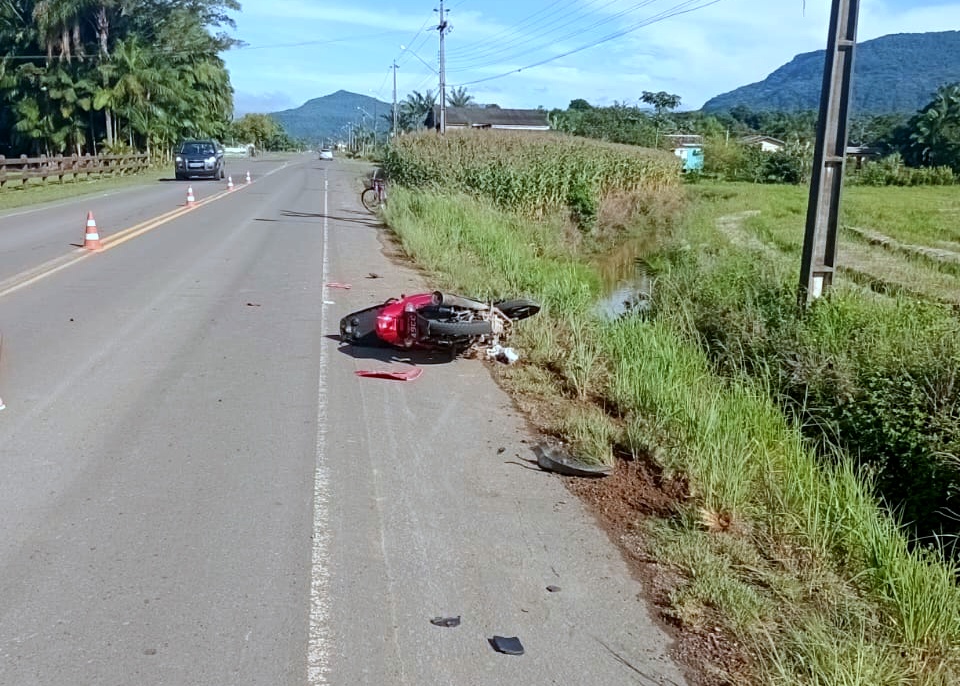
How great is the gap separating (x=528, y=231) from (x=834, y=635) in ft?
60.5

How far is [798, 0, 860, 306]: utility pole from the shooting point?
9.09 metres

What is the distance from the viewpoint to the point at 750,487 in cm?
541

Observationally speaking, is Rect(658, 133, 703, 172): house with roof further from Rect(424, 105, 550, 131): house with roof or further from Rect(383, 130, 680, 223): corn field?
Rect(383, 130, 680, 223): corn field

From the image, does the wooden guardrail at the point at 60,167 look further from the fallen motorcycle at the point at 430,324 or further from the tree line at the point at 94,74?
the fallen motorcycle at the point at 430,324

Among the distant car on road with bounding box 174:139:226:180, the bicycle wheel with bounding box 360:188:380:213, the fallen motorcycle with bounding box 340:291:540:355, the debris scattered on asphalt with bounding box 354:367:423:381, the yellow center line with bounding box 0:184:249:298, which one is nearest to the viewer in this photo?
the debris scattered on asphalt with bounding box 354:367:423:381

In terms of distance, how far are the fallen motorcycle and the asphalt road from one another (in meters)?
0.24

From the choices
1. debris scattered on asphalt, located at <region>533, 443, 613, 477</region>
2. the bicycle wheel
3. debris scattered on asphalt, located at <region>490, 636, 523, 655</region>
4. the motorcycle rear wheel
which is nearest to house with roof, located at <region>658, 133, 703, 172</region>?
the bicycle wheel

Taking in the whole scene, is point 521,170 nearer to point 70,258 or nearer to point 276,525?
point 70,258

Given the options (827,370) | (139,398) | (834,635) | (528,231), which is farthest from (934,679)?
(528,231)

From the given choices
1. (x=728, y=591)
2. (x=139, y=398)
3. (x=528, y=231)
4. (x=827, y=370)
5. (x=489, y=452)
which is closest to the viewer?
(x=728, y=591)

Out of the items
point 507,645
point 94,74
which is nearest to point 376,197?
point 507,645

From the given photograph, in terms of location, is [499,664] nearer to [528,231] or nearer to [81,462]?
[81,462]

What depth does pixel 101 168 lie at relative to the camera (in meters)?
43.2

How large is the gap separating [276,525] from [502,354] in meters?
4.38
